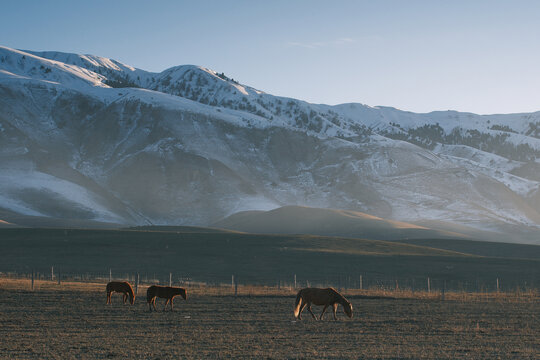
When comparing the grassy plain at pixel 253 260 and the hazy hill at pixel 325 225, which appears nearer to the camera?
the grassy plain at pixel 253 260

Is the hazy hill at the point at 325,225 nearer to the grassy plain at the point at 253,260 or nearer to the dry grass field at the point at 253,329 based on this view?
the grassy plain at the point at 253,260

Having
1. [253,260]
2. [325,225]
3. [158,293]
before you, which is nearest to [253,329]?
[158,293]

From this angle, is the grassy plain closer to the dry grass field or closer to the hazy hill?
the dry grass field

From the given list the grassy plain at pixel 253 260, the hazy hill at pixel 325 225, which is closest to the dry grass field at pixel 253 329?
the grassy plain at pixel 253 260

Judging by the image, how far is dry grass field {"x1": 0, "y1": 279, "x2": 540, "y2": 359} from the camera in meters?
20.6

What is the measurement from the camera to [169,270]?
241 ft

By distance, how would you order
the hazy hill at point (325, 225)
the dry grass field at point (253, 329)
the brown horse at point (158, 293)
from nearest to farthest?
the dry grass field at point (253, 329) → the brown horse at point (158, 293) → the hazy hill at point (325, 225)

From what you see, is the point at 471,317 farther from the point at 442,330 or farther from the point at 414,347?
the point at 414,347

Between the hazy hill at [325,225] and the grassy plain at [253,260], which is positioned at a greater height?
the hazy hill at [325,225]

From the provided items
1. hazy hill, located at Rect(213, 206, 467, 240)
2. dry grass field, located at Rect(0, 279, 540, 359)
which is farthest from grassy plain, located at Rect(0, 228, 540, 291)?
hazy hill, located at Rect(213, 206, 467, 240)

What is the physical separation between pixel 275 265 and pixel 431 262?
18561 mm

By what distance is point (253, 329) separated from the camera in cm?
2597

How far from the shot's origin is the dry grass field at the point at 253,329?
811 inches

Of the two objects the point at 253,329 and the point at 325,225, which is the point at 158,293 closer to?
the point at 253,329
